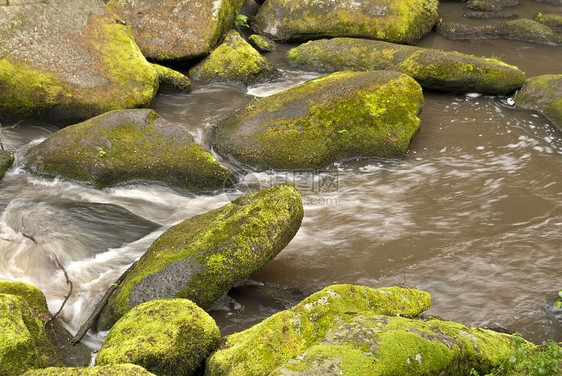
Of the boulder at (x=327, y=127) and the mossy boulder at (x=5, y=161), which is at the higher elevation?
the boulder at (x=327, y=127)

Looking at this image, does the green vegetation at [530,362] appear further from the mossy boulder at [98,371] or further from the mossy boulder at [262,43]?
the mossy boulder at [262,43]

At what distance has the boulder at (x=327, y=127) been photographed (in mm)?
8211

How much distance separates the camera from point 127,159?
771cm

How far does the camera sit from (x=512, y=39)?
13.6 m

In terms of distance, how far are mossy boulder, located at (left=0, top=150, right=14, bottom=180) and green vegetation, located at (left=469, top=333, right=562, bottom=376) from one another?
760cm

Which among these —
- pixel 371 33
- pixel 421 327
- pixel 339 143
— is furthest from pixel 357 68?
pixel 421 327

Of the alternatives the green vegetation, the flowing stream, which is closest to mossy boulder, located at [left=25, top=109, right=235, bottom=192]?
the flowing stream

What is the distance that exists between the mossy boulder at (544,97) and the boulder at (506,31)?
4.11m

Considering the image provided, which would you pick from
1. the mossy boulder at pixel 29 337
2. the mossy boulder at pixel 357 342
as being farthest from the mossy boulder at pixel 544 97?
the mossy boulder at pixel 29 337

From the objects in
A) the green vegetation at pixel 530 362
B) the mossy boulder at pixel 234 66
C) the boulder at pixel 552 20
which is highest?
the boulder at pixel 552 20

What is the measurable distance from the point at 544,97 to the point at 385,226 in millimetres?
5479

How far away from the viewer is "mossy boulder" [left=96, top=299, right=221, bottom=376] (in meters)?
4.07

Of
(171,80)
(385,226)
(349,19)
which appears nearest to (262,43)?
(349,19)

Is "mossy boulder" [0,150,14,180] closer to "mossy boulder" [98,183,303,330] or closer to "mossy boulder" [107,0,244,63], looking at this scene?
"mossy boulder" [98,183,303,330]
